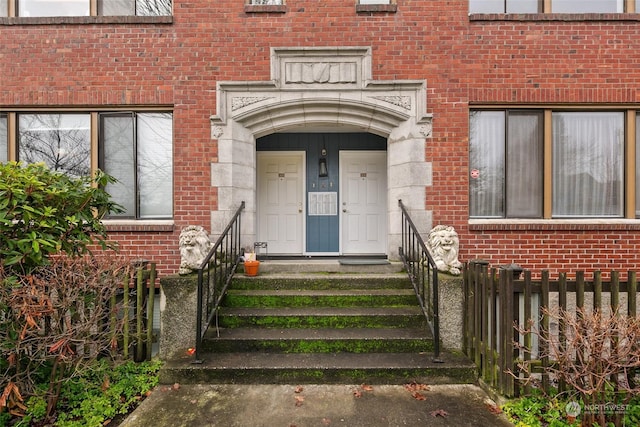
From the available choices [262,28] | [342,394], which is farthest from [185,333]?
[262,28]

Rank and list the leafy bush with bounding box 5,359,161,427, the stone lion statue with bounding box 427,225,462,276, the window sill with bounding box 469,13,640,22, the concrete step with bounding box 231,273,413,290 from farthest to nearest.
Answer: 1. the window sill with bounding box 469,13,640,22
2. the concrete step with bounding box 231,273,413,290
3. the stone lion statue with bounding box 427,225,462,276
4. the leafy bush with bounding box 5,359,161,427

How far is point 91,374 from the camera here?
12.4 feet

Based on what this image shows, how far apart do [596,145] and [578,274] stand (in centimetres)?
338

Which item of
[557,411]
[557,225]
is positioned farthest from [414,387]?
[557,225]

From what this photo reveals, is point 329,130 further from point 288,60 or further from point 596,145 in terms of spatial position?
point 596,145

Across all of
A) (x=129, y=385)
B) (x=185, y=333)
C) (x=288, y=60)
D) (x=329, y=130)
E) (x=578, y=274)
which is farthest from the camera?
(x=329, y=130)

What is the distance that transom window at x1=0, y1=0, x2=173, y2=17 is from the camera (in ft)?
18.5

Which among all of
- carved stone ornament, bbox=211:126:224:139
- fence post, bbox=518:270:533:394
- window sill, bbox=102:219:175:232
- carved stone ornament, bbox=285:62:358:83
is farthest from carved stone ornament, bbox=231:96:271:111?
fence post, bbox=518:270:533:394

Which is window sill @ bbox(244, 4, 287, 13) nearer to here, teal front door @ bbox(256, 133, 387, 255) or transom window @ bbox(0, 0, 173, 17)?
transom window @ bbox(0, 0, 173, 17)

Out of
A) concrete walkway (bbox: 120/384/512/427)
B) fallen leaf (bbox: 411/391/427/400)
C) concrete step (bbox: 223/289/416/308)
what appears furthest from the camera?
concrete step (bbox: 223/289/416/308)

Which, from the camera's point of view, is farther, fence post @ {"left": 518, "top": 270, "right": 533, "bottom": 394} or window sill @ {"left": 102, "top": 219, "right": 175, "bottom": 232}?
window sill @ {"left": 102, "top": 219, "right": 175, "bottom": 232}

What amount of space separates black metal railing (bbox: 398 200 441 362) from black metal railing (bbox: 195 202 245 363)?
2.52 meters

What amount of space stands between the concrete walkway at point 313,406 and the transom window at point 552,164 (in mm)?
3147

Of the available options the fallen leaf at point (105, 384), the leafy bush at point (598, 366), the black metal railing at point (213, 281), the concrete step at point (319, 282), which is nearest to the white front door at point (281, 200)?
the black metal railing at point (213, 281)
